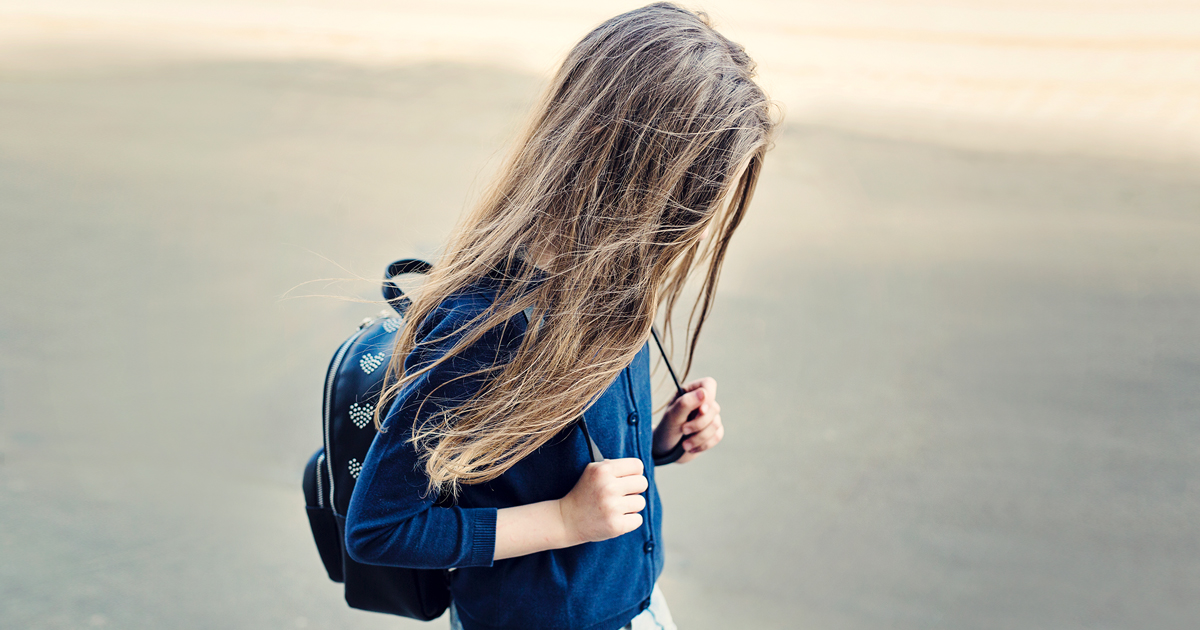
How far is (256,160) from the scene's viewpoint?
5230 mm

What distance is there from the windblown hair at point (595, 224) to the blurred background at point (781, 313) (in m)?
0.20

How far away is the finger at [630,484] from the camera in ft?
3.06

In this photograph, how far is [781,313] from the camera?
11.8 feet

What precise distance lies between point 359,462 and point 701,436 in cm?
51

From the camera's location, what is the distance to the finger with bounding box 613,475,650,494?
932 millimetres

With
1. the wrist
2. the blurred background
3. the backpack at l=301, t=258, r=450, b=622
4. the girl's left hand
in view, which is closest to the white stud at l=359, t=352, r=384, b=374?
the backpack at l=301, t=258, r=450, b=622

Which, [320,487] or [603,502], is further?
[320,487]

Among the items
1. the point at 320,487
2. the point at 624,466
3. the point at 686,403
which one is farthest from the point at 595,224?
the point at 320,487

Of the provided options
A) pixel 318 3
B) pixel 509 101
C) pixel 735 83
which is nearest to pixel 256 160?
pixel 509 101

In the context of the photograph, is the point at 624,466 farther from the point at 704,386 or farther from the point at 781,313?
the point at 781,313

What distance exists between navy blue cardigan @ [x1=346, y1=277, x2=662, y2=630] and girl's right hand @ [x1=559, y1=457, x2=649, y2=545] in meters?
0.04

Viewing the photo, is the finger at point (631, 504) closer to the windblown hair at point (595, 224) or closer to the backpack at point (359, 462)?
the windblown hair at point (595, 224)

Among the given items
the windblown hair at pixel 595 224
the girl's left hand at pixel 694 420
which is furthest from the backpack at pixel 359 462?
the girl's left hand at pixel 694 420

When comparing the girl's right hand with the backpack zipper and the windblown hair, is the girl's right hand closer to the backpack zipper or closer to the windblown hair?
the windblown hair
